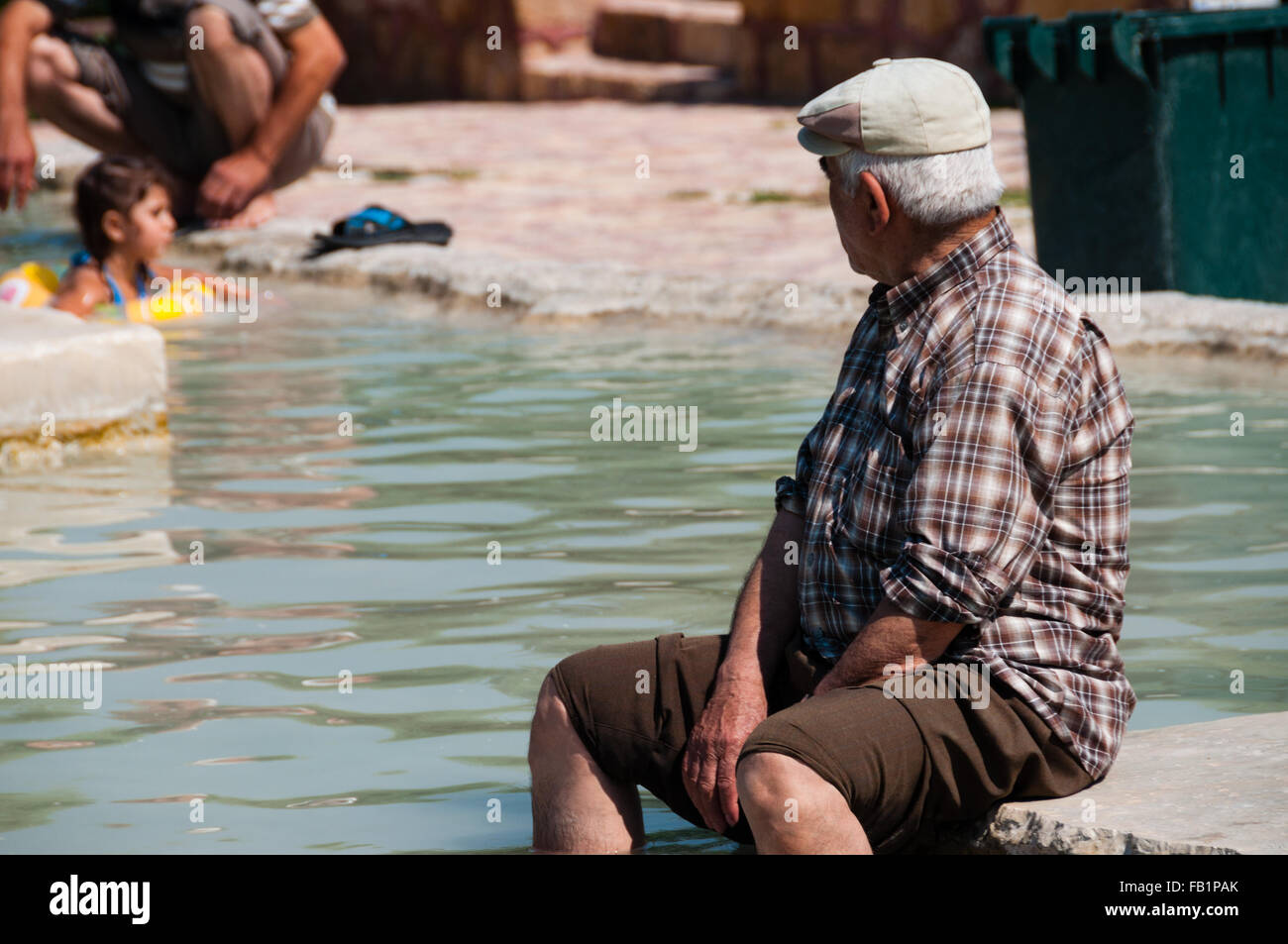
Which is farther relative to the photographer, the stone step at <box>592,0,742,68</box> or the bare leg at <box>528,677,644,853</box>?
the stone step at <box>592,0,742,68</box>

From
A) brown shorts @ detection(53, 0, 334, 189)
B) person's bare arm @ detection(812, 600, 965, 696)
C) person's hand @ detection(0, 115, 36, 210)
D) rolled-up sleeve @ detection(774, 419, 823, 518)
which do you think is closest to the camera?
person's bare arm @ detection(812, 600, 965, 696)

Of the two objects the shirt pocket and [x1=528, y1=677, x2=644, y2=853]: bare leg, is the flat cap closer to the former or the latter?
the shirt pocket

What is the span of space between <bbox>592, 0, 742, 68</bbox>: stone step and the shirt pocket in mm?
13442

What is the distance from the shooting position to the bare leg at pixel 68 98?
10.1 m

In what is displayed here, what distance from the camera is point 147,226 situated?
26.8ft

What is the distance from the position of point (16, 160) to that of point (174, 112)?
1.47 metres

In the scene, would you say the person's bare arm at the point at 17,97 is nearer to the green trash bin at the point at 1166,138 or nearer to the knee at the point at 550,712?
the green trash bin at the point at 1166,138

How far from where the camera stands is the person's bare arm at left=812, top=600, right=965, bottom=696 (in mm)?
2594

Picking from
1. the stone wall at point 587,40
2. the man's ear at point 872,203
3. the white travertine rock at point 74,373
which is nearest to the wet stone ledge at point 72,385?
the white travertine rock at point 74,373

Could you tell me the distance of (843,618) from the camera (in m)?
2.77

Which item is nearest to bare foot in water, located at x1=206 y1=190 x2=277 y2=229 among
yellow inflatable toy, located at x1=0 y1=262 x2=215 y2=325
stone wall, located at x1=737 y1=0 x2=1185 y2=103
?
yellow inflatable toy, located at x1=0 y1=262 x2=215 y2=325

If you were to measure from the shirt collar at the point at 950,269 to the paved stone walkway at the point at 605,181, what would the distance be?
518cm
